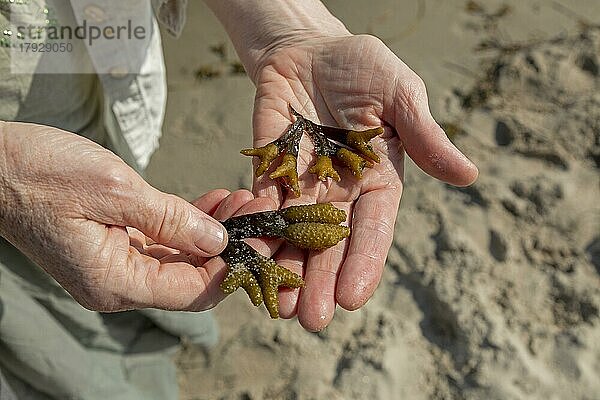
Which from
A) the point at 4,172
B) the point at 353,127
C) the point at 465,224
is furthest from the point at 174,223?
the point at 465,224

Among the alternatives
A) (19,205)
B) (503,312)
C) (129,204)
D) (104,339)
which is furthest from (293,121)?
(503,312)

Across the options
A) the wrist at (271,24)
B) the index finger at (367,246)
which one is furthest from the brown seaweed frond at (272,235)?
the wrist at (271,24)

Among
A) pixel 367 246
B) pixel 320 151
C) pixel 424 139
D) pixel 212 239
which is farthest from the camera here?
pixel 320 151

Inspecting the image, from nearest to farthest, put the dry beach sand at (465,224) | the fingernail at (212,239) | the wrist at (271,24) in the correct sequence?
1. the fingernail at (212,239)
2. the wrist at (271,24)
3. the dry beach sand at (465,224)

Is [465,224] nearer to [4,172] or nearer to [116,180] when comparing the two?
[116,180]

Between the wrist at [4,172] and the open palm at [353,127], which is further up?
the wrist at [4,172]

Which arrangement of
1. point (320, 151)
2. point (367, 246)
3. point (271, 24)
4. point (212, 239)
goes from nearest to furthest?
point (212, 239) → point (367, 246) → point (320, 151) → point (271, 24)

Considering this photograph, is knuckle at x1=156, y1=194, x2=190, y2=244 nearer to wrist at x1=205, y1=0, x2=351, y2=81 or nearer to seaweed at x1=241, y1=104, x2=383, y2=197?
seaweed at x1=241, y1=104, x2=383, y2=197

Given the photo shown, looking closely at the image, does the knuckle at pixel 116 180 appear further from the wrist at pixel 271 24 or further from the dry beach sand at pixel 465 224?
the dry beach sand at pixel 465 224
